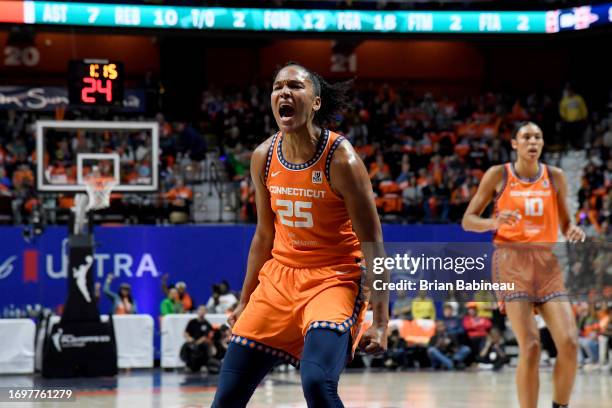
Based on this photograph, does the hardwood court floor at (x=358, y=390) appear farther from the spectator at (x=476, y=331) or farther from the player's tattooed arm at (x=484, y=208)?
the player's tattooed arm at (x=484, y=208)

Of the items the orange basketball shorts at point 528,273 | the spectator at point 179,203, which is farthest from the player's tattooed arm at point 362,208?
the spectator at point 179,203

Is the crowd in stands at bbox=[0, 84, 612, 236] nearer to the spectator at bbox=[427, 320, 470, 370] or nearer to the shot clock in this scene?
the shot clock

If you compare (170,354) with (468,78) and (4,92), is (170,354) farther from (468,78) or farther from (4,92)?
(468,78)

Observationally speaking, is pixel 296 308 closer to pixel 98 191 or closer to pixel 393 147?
pixel 98 191

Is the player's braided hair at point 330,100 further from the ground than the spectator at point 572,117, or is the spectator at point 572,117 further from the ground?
the spectator at point 572,117

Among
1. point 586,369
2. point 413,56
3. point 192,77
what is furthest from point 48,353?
point 413,56

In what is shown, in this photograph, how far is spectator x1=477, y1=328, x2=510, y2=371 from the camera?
15203mm

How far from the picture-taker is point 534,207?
25.4 ft

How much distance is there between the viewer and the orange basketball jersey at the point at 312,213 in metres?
5.18

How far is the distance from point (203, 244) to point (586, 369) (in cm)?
680

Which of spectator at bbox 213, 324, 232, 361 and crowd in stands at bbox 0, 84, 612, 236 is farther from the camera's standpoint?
crowd in stands at bbox 0, 84, 612, 236

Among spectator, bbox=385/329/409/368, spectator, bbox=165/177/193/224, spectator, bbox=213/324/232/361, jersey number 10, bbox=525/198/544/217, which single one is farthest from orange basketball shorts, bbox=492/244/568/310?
spectator, bbox=165/177/193/224

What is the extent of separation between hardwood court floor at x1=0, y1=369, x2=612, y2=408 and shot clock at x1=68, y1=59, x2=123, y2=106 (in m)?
Answer: 3.86

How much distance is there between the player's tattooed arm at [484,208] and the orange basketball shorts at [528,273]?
0.19 m
